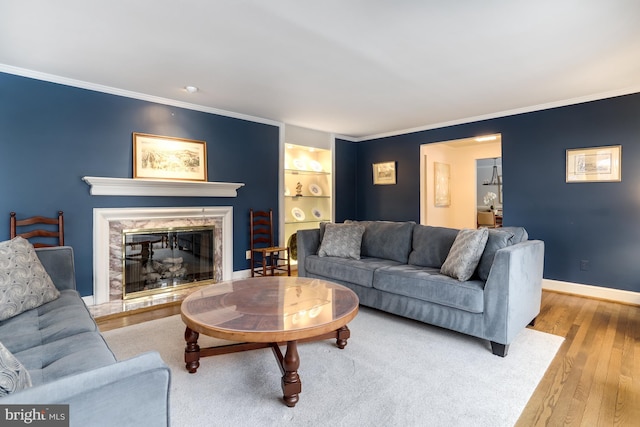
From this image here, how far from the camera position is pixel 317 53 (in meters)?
2.63

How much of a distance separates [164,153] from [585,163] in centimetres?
497

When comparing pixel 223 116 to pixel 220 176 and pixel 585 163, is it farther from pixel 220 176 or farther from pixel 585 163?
pixel 585 163

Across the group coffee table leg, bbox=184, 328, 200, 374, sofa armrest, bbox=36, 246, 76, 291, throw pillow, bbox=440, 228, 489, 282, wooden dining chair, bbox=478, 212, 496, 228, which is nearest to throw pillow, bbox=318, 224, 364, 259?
throw pillow, bbox=440, 228, 489, 282

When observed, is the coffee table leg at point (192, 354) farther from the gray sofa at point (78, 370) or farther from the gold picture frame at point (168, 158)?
the gold picture frame at point (168, 158)

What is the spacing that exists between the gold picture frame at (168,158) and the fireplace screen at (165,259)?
0.67m

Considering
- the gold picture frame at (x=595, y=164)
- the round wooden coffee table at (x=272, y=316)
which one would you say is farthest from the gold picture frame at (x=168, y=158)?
the gold picture frame at (x=595, y=164)

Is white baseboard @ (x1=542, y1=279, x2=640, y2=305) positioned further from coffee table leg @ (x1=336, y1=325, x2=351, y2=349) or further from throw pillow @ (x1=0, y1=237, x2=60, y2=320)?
throw pillow @ (x1=0, y1=237, x2=60, y2=320)

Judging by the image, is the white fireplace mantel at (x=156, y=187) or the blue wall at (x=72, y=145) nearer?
the blue wall at (x=72, y=145)

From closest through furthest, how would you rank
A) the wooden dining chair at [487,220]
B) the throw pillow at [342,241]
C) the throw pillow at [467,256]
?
the throw pillow at [467,256]
the throw pillow at [342,241]
the wooden dining chair at [487,220]

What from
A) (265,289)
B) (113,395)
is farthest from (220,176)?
(113,395)

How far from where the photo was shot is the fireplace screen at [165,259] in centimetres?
367

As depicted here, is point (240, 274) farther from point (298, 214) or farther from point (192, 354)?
point (192, 354)

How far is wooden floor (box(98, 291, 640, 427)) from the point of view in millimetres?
1721

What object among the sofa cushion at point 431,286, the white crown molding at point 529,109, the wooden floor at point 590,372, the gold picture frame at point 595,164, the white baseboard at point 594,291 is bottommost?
the wooden floor at point 590,372
